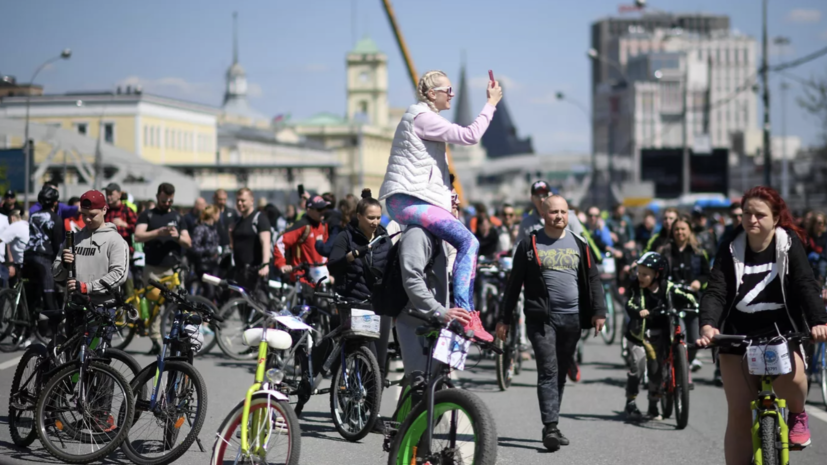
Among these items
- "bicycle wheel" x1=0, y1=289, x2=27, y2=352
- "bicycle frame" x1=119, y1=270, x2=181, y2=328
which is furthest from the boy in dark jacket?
"bicycle wheel" x1=0, y1=289, x2=27, y2=352

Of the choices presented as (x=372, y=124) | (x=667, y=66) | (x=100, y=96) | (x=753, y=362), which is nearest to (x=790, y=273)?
(x=753, y=362)

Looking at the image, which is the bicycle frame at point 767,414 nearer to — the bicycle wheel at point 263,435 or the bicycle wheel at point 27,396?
the bicycle wheel at point 263,435

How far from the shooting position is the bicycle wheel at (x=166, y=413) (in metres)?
6.93

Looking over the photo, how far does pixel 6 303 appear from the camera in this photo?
505 inches

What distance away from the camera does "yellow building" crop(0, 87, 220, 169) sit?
78188mm

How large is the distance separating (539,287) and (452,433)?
294 centimetres

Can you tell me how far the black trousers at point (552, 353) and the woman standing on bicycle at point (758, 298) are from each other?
1.90 metres

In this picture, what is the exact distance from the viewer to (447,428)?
534 centimetres

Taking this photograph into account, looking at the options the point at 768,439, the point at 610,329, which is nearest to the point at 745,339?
the point at 768,439

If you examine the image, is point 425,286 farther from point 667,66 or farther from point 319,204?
point 667,66

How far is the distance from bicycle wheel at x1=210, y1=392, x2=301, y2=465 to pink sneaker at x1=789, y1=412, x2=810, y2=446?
262 cm

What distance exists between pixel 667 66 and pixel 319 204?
19333 cm

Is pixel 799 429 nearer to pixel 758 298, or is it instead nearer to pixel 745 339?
pixel 745 339

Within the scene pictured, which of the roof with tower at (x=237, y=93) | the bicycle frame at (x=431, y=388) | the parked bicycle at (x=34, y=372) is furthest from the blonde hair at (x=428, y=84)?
the roof with tower at (x=237, y=93)
